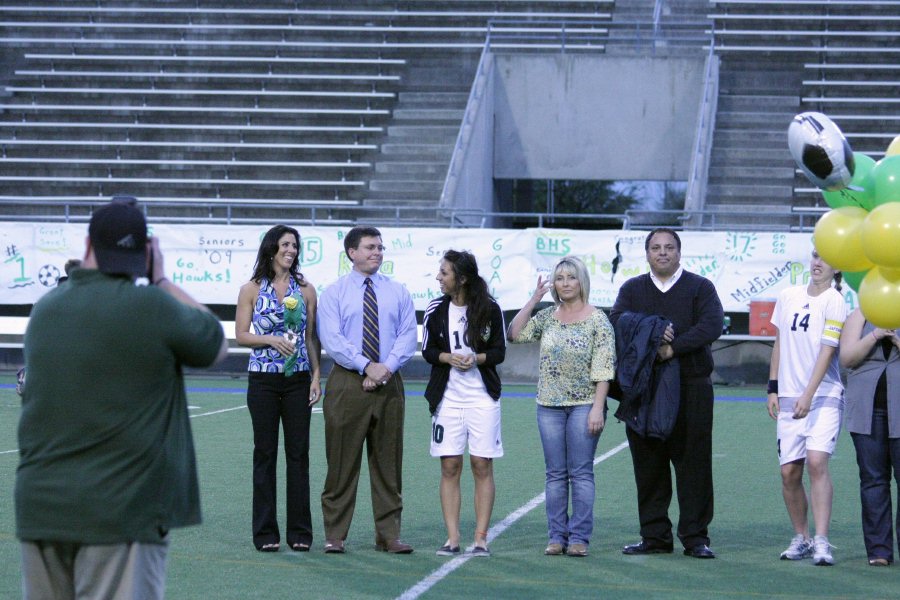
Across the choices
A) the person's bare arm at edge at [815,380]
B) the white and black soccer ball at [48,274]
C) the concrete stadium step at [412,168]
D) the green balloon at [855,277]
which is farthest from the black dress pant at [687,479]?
the concrete stadium step at [412,168]

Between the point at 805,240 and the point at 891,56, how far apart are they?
770cm

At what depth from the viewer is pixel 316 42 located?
86.3 ft

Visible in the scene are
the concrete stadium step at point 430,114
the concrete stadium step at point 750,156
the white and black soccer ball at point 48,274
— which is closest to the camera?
the white and black soccer ball at point 48,274

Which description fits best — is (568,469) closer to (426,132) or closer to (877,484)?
(877,484)

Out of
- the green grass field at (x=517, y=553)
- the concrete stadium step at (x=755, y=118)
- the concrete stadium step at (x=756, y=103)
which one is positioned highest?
the concrete stadium step at (x=756, y=103)

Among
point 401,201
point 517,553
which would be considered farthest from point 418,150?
point 517,553

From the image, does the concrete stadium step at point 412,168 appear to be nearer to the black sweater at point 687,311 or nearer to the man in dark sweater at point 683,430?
the black sweater at point 687,311

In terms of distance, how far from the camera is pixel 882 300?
5.31m

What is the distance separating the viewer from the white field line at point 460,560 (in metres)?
6.28

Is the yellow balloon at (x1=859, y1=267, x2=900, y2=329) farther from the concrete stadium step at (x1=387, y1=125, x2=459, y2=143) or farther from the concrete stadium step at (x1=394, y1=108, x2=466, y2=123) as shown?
the concrete stadium step at (x1=394, y1=108, x2=466, y2=123)

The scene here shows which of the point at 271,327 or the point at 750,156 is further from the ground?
the point at 750,156

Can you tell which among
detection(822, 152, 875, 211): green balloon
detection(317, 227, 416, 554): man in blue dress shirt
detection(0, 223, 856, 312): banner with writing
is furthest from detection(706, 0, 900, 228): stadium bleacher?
detection(822, 152, 875, 211): green balloon

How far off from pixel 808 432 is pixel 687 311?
93 cm

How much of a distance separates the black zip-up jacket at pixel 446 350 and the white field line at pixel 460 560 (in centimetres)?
88
